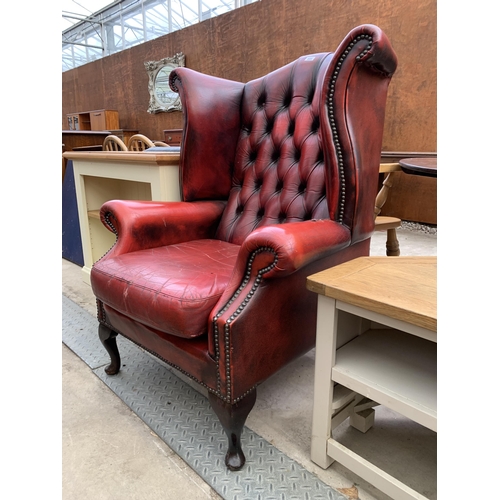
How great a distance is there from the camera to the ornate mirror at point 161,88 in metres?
6.50

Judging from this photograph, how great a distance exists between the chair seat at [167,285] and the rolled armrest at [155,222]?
0.21 ft

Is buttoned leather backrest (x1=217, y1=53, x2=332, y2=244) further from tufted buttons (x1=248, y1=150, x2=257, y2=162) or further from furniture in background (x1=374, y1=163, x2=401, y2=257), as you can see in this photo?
furniture in background (x1=374, y1=163, x2=401, y2=257)

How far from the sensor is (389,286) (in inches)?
35.2

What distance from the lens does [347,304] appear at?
3.00 ft

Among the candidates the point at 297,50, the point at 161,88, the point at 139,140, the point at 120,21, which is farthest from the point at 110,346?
the point at 120,21

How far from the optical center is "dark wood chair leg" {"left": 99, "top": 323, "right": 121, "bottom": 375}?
1468 millimetres

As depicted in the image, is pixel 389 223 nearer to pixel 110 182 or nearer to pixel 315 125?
pixel 315 125

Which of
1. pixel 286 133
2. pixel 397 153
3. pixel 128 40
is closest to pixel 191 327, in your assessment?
pixel 286 133

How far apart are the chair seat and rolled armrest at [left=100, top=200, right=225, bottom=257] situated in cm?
6

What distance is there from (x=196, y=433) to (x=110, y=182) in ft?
6.03

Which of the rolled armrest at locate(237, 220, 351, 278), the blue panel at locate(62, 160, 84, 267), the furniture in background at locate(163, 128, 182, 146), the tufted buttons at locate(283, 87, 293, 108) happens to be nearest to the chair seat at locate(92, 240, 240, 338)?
the rolled armrest at locate(237, 220, 351, 278)
